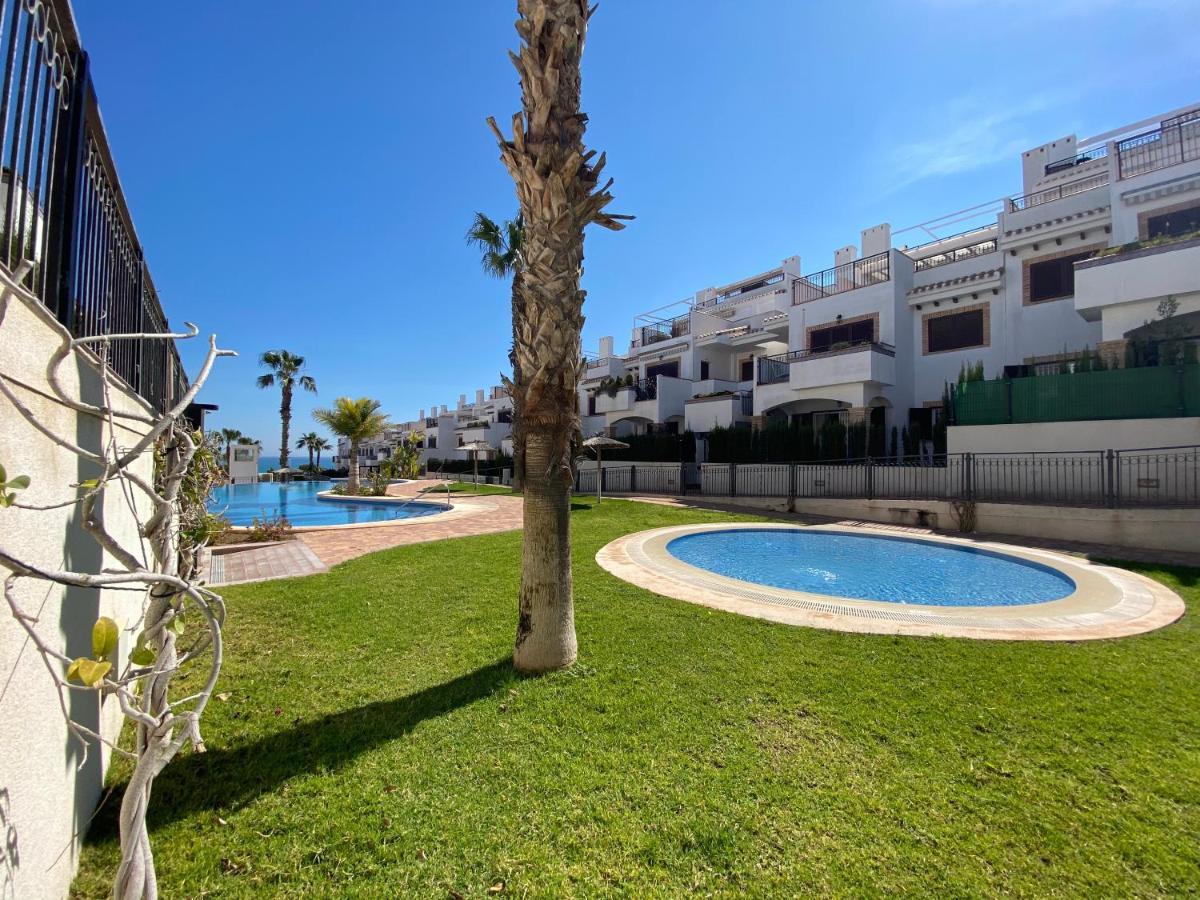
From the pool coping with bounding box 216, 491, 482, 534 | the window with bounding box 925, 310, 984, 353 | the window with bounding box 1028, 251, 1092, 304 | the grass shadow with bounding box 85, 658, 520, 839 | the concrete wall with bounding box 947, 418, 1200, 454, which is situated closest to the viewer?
the grass shadow with bounding box 85, 658, 520, 839

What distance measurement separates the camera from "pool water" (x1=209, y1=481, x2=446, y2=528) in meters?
18.0

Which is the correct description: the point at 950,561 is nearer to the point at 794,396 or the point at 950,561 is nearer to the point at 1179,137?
the point at 794,396

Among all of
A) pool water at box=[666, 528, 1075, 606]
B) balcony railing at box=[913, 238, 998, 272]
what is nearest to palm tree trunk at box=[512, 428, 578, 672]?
pool water at box=[666, 528, 1075, 606]

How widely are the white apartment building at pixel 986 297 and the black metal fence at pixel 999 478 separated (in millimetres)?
3548

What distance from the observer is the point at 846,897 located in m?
2.20

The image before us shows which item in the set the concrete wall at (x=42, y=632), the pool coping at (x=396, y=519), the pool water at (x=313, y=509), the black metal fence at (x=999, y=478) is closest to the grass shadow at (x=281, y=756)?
the concrete wall at (x=42, y=632)

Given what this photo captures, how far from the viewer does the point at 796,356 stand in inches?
874

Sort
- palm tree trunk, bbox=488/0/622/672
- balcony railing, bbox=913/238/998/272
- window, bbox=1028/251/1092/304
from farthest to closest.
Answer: balcony railing, bbox=913/238/998/272
window, bbox=1028/251/1092/304
palm tree trunk, bbox=488/0/622/672

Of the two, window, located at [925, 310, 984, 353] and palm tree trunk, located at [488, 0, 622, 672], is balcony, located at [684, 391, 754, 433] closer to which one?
window, located at [925, 310, 984, 353]

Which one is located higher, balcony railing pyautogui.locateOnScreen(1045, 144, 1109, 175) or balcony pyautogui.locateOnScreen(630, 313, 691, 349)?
balcony railing pyautogui.locateOnScreen(1045, 144, 1109, 175)

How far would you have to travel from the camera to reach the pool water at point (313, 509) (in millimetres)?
18000

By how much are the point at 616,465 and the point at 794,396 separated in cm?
968

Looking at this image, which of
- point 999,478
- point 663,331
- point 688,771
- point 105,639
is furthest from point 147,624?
point 663,331

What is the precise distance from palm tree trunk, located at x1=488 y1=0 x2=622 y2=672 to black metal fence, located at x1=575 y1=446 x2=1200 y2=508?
14.0 m
